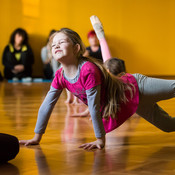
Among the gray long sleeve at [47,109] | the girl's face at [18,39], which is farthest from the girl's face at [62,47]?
the girl's face at [18,39]

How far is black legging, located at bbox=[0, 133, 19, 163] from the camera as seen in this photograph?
3.95ft

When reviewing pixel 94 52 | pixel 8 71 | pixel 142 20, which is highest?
pixel 142 20

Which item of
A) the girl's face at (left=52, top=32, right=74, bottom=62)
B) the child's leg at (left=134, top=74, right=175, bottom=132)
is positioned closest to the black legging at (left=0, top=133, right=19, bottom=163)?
the girl's face at (left=52, top=32, right=74, bottom=62)

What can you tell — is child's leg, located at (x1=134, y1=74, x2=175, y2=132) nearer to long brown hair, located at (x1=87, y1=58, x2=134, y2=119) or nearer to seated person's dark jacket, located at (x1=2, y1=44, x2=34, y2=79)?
long brown hair, located at (x1=87, y1=58, x2=134, y2=119)

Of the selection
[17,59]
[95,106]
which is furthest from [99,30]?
[17,59]

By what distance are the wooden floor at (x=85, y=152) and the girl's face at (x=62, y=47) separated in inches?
13.3

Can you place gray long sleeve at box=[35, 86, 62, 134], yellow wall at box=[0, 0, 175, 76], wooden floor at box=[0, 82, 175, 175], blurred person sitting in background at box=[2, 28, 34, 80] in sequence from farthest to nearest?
yellow wall at box=[0, 0, 175, 76]
blurred person sitting in background at box=[2, 28, 34, 80]
gray long sleeve at box=[35, 86, 62, 134]
wooden floor at box=[0, 82, 175, 175]

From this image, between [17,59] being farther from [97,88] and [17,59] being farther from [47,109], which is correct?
[97,88]

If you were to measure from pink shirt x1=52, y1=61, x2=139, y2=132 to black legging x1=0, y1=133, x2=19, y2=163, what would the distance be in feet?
1.08

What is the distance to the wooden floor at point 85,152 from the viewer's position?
3.74ft

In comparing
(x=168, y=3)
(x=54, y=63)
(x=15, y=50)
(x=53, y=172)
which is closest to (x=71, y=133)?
(x=53, y=172)

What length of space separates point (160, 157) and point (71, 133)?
1.79 feet

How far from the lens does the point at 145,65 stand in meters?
6.20

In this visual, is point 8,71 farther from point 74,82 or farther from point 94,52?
point 74,82
